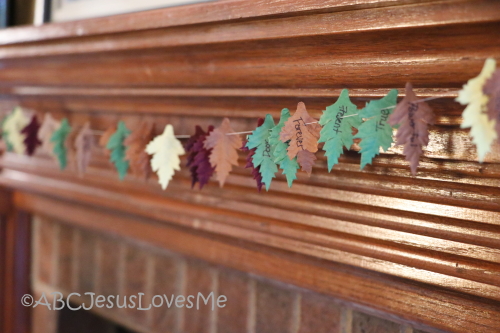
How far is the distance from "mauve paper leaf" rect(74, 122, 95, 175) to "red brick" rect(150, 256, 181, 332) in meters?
0.30

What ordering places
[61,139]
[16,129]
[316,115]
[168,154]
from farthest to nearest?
[16,129], [61,139], [168,154], [316,115]

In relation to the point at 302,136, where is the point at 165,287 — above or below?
below

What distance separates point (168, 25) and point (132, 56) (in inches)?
6.1

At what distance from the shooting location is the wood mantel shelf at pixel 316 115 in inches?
21.3

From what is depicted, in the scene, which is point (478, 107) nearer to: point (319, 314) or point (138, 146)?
point (319, 314)

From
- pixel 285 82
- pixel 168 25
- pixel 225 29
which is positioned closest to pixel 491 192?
pixel 285 82

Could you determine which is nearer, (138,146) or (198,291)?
(138,146)

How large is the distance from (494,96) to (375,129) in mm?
134

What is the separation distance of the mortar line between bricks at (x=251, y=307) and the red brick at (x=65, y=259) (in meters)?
0.66

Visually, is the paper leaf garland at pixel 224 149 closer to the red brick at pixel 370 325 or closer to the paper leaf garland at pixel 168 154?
the paper leaf garland at pixel 168 154

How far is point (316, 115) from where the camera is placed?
0.66 meters

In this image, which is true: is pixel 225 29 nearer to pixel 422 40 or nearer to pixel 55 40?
pixel 422 40

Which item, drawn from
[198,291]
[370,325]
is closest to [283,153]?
[370,325]

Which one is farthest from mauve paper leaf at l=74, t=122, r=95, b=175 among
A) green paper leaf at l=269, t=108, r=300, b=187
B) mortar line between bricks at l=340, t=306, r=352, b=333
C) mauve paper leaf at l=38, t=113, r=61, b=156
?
mortar line between bricks at l=340, t=306, r=352, b=333
